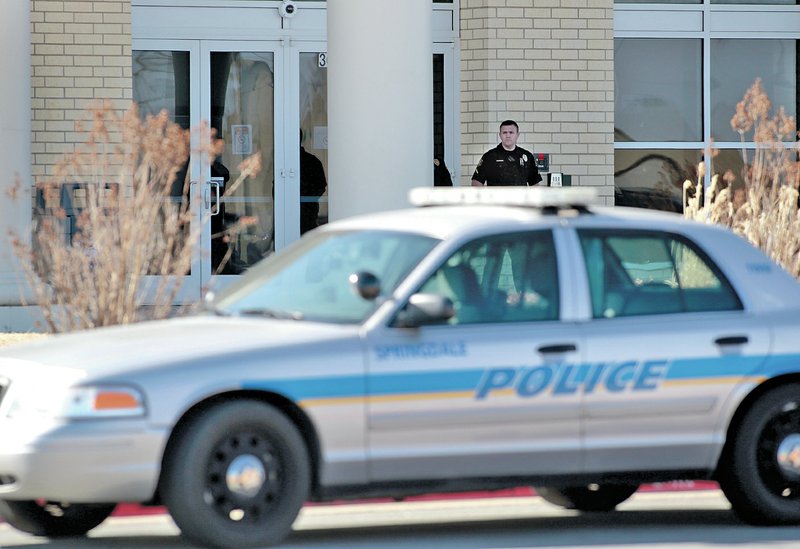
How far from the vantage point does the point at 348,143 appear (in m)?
13.9

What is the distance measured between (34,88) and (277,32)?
2702 millimetres

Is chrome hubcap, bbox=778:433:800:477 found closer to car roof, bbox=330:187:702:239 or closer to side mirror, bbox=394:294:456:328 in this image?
car roof, bbox=330:187:702:239

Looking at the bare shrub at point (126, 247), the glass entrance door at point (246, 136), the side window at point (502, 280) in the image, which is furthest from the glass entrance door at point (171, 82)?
the side window at point (502, 280)

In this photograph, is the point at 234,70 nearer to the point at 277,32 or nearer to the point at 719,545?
the point at 277,32

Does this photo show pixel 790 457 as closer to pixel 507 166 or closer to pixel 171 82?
pixel 507 166

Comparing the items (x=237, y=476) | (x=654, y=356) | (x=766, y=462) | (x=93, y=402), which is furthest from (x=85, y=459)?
(x=766, y=462)

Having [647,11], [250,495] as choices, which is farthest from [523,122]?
[250,495]

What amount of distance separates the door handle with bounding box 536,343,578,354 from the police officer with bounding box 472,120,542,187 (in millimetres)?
7844

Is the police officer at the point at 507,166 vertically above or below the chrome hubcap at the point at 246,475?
above

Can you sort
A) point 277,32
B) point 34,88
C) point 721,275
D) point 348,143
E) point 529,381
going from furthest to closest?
point 277,32, point 34,88, point 348,143, point 721,275, point 529,381

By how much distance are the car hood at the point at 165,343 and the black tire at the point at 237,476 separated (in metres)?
0.28

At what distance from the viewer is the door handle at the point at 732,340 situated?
808 centimetres

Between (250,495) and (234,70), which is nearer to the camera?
(250,495)

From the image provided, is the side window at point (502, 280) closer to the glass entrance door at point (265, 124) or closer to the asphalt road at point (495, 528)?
the asphalt road at point (495, 528)
